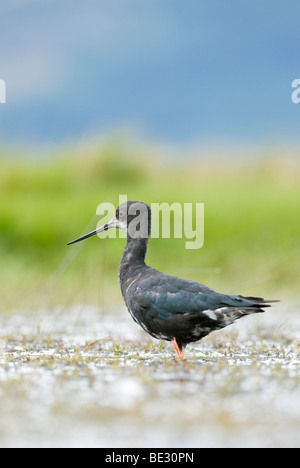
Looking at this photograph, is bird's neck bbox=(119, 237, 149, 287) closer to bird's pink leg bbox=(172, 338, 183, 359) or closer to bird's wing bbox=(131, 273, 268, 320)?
bird's wing bbox=(131, 273, 268, 320)

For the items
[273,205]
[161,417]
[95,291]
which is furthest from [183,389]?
[273,205]

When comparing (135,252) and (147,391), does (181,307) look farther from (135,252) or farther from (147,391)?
(147,391)

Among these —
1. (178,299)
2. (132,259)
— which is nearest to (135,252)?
(132,259)

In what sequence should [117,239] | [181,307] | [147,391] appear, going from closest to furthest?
[147,391], [181,307], [117,239]

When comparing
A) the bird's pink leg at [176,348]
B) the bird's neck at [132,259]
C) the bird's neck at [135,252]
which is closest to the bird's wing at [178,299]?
the bird's pink leg at [176,348]

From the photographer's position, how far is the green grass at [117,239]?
12359 millimetres

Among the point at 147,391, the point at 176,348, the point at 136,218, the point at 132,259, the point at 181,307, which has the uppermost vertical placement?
the point at 136,218

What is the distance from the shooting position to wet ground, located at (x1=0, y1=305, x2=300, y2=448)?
169 inches

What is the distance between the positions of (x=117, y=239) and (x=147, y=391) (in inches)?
397

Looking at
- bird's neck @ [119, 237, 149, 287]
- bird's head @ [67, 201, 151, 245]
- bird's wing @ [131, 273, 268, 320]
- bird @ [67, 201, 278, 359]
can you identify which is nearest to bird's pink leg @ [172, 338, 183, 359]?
bird @ [67, 201, 278, 359]

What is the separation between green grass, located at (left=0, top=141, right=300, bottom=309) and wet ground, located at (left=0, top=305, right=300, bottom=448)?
5.10 ft

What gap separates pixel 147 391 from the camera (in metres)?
5.26

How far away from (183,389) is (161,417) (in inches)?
29.7
